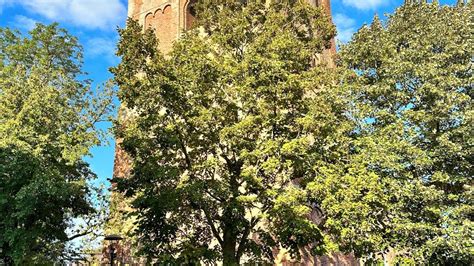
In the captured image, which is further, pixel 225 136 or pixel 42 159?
pixel 42 159

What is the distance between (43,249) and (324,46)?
13.7 meters

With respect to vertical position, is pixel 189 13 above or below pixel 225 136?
above

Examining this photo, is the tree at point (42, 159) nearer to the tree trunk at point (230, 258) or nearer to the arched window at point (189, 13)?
the tree trunk at point (230, 258)

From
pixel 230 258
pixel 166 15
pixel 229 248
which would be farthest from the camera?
pixel 166 15

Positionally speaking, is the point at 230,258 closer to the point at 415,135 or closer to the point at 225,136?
the point at 225,136

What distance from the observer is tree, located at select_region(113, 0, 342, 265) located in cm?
1225

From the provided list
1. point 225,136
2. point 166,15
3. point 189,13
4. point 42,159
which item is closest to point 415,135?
point 225,136

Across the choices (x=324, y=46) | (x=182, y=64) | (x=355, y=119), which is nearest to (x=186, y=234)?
(x=182, y=64)

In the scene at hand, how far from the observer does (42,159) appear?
14742 millimetres

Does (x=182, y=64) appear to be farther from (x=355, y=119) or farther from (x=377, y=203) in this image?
(x=377, y=203)

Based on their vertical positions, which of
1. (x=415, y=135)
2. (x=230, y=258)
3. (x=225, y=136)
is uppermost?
(x=415, y=135)

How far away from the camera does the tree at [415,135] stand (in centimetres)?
1260

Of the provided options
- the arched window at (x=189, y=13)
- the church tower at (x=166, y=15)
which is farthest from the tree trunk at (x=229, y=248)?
Result: the arched window at (x=189, y=13)

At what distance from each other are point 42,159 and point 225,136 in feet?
23.0
